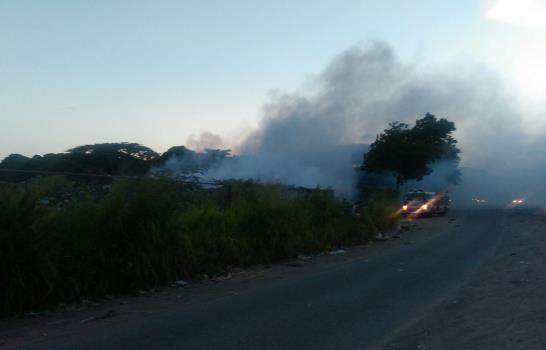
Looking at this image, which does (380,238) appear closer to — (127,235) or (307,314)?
(127,235)

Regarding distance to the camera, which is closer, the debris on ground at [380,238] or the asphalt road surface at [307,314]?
the asphalt road surface at [307,314]

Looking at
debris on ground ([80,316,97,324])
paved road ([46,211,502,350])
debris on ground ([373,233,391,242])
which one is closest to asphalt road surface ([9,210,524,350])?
paved road ([46,211,502,350])

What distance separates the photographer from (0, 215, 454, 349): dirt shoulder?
26.3 feet

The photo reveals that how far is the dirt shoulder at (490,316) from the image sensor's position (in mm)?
6957

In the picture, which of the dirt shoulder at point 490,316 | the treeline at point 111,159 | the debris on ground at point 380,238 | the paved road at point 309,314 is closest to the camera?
the dirt shoulder at point 490,316

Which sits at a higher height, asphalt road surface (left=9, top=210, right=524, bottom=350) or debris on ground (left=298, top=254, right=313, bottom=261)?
debris on ground (left=298, top=254, right=313, bottom=261)

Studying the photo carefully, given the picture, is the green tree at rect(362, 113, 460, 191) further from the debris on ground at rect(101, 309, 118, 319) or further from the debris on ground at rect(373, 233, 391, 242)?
the debris on ground at rect(101, 309, 118, 319)

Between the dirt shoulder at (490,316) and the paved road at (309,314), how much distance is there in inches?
11.4

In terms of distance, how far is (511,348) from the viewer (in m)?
6.66

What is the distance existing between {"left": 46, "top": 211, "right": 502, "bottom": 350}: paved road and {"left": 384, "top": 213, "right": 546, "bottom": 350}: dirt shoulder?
29 centimetres

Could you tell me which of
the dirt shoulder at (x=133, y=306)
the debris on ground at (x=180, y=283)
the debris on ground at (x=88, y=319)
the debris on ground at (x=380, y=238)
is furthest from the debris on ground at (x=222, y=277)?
the debris on ground at (x=380, y=238)

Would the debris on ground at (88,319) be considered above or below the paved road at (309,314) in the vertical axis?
below

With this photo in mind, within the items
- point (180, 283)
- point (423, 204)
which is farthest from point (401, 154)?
point (180, 283)

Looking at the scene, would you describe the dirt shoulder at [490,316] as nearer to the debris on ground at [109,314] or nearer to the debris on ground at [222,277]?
the debris on ground at [109,314]
